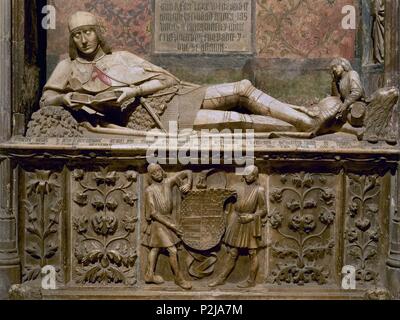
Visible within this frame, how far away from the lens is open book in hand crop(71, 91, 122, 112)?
5348 millimetres

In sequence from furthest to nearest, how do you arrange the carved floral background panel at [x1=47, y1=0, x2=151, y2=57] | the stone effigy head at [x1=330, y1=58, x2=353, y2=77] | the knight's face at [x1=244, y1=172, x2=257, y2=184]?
the carved floral background panel at [x1=47, y1=0, x2=151, y2=57], the stone effigy head at [x1=330, y1=58, x2=353, y2=77], the knight's face at [x1=244, y1=172, x2=257, y2=184]

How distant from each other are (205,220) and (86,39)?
1971 mm

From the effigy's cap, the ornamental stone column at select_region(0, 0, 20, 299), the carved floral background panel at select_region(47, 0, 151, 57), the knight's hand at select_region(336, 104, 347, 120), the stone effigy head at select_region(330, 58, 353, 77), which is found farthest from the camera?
the carved floral background panel at select_region(47, 0, 151, 57)

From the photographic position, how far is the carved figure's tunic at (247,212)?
17.1 ft

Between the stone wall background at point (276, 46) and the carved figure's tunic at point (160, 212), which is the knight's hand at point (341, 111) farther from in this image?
the carved figure's tunic at point (160, 212)

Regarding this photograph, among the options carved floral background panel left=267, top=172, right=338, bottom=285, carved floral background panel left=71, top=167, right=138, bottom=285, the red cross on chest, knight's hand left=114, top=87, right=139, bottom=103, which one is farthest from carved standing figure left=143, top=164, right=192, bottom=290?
the red cross on chest

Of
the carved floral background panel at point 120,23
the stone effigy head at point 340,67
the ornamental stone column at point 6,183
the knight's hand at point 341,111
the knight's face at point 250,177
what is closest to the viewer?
the knight's face at point 250,177

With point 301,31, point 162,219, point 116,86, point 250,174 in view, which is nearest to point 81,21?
point 116,86

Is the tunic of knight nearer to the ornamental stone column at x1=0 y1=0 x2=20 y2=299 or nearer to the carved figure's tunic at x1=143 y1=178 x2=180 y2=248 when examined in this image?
the ornamental stone column at x1=0 y1=0 x2=20 y2=299

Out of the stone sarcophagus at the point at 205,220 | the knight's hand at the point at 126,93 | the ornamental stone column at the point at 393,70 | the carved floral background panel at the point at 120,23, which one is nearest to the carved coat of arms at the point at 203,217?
the stone sarcophagus at the point at 205,220

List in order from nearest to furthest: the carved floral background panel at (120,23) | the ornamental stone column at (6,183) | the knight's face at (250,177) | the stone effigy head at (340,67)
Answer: the knight's face at (250,177)
the ornamental stone column at (6,183)
the stone effigy head at (340,67)
the carved floral background panel at (120,23)

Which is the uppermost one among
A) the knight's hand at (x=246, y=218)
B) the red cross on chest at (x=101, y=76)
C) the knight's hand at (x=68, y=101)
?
the red cross on chest at (x=101, y=76)

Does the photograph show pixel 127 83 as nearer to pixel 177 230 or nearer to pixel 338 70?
pixel 177 230

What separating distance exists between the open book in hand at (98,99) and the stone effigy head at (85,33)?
0.50m
